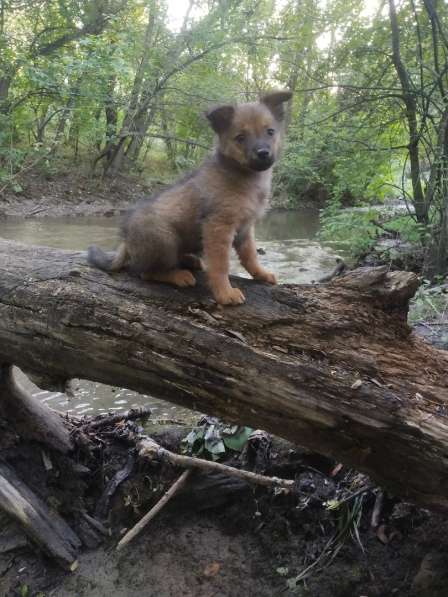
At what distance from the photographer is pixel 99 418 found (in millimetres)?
4383

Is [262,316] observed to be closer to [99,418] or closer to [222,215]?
[222,215]

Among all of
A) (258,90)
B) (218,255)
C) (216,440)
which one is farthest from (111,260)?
(258,90)

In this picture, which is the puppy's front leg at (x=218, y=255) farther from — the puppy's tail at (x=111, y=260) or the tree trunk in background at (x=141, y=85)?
the tree trunk in background at (x=141, y=85)

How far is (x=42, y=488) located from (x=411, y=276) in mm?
3123

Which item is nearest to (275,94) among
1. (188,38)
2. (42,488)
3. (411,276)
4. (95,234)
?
(411,276)

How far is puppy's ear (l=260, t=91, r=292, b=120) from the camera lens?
3.93m

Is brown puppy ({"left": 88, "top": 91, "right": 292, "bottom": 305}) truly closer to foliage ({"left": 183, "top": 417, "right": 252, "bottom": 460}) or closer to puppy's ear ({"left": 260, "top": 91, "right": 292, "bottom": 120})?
puppy's ear ({"left": 260, "top": 91, "right": 292, "bottom": 120})

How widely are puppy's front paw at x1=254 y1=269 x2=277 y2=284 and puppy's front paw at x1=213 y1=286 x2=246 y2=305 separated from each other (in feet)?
1.58

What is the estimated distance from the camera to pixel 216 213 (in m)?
3.44

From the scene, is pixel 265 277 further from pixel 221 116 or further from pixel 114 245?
pixel 114 245

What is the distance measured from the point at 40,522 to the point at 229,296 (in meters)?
2.09

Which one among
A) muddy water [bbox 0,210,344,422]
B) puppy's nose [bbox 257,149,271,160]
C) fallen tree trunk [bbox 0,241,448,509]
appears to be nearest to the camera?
fallen tree trunk [bbox 0,241,448,509]

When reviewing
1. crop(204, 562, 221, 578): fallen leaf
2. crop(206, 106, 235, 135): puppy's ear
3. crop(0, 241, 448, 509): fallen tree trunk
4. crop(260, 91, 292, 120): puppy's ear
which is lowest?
crop(204, 562, 221, 578): fallen leaf

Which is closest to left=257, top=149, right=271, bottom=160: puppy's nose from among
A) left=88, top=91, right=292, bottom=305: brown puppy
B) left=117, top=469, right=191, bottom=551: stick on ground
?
left=88, top=91, right=292, bottom=305: brown puppy
